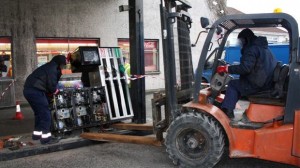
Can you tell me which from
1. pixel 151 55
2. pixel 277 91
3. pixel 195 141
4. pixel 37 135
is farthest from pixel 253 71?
pixel 151 55

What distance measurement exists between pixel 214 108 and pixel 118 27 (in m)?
10.1

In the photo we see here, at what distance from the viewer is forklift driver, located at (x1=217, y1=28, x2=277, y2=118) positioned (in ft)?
16.8

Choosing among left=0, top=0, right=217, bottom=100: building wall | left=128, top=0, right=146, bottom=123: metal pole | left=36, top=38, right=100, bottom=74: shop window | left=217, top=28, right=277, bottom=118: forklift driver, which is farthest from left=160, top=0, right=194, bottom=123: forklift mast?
left=0, top=0, right=217, bottom=100: building wall

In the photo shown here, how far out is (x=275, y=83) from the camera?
17.0ft

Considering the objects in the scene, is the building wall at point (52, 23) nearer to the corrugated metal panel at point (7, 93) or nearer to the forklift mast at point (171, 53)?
the corrugated metal panel at point (7, 93)

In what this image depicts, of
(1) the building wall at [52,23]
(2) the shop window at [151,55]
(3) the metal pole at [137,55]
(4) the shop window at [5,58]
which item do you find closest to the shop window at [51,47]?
(1) the building wall at [52,23]

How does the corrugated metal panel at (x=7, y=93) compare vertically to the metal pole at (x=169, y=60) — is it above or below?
below

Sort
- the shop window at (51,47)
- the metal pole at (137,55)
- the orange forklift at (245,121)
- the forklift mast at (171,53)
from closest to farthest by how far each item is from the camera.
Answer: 1. the orange forklift at (245,121)
2. the forklift mast at (171,53)
3. the metal pole at (137,55)
4. the shop window at (51,47)

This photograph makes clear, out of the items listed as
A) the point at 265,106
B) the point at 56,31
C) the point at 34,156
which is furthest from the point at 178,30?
the point at 56,31

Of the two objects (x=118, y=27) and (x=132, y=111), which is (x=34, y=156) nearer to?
(x=132, y=111)

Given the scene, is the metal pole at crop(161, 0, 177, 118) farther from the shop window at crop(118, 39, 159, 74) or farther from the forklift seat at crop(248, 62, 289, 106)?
the shop window at crop(118, 39, 159, 74)

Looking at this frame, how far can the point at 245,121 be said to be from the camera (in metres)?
5.26

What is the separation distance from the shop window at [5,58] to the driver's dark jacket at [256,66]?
9.05 meters

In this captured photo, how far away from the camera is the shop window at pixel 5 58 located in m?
12.0
